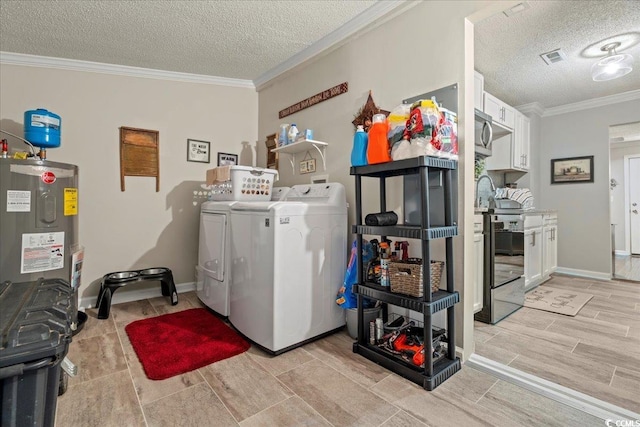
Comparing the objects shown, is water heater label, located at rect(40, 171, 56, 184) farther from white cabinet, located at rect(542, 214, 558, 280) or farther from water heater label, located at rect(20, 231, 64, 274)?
white cabinet, located at rect(542, 214, 558, 280)

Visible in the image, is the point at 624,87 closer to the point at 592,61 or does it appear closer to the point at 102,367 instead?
the point at 592,61

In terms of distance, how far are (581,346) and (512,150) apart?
2.63 m

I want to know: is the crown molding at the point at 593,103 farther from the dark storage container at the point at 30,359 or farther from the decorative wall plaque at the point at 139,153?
the dark storage container at the point at 30,359

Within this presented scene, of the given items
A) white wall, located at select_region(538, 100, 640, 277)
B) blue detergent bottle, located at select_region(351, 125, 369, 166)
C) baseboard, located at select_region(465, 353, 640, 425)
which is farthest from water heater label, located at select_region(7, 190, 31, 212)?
white wall, located at select_region(538, 100, 640, 277)

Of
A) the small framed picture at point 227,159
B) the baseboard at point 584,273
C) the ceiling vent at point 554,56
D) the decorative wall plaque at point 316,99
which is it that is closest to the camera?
the decorative wall plaque at point 316,99

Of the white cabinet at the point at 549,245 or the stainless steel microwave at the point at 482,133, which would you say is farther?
the white cabinet at the point at 549,245

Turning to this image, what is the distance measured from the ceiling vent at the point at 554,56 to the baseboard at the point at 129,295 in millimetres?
4330

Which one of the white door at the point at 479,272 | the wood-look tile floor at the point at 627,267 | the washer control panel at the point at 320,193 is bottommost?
the wood-look tile floor at the point at 627,267

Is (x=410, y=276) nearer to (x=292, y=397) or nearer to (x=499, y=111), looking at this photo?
(x=292, y=397)

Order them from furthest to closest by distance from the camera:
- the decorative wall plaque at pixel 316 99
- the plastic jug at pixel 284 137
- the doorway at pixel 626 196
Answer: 1. the doorway at pixel 626 196
2. the plastic jug at pixel 284 137
3. the decorative wall plaque at pixel 316 99

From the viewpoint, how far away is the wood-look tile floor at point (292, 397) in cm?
134

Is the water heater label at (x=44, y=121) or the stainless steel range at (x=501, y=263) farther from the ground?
the water heater label at (x=44, y=121)

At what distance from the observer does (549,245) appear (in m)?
3.89

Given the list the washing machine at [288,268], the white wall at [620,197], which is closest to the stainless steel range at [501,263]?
the washing machine at [288,268]
